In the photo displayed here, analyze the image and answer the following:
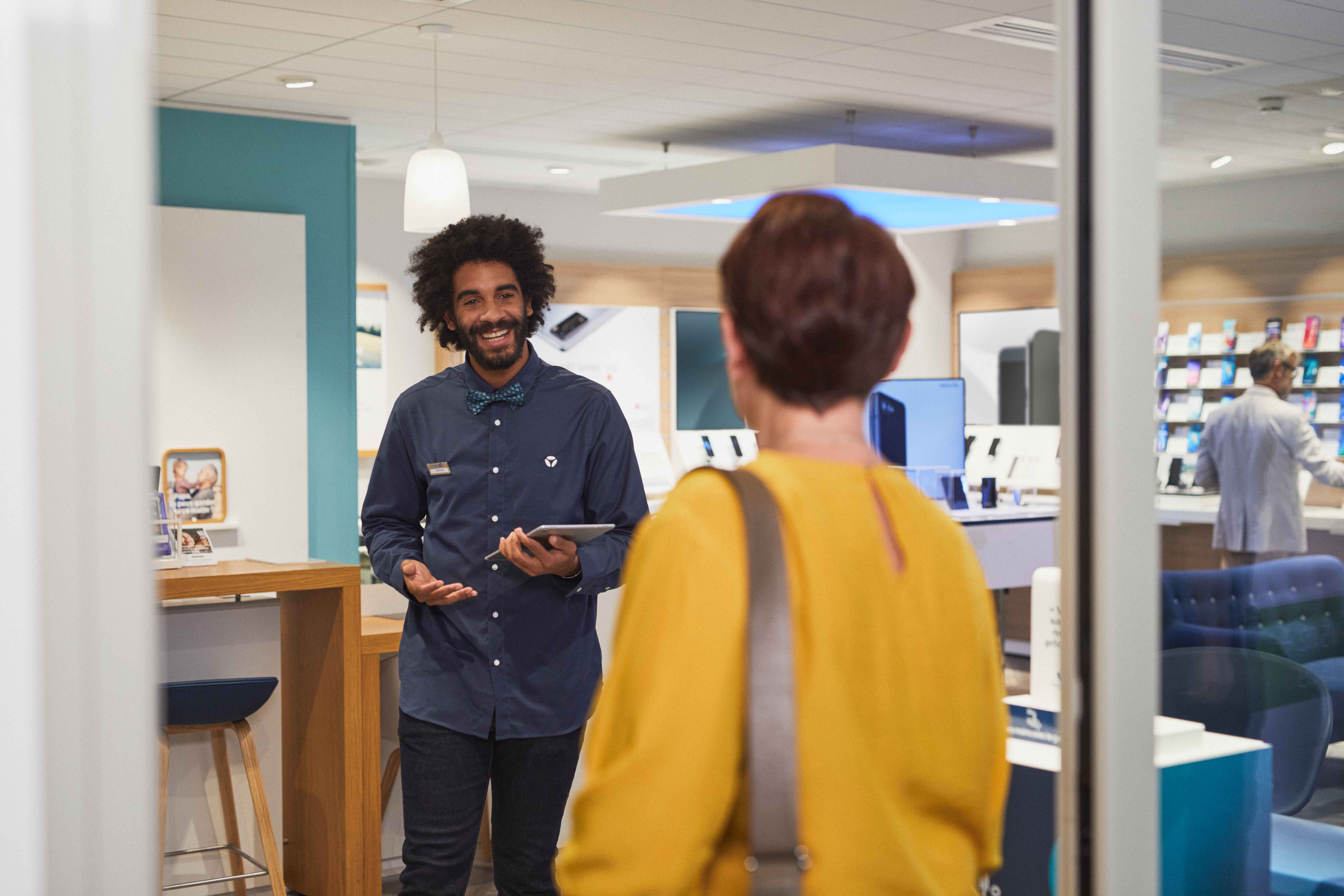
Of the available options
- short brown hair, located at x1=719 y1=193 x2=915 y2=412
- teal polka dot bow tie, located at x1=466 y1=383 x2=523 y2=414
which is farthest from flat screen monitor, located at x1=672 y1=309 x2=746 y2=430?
short brown hair, located at x1=719 y1=193 x2=915 y2=412

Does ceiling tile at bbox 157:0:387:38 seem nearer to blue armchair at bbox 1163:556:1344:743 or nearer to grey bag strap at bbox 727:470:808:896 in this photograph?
blue armchair at bbox 1163:556:1344:743

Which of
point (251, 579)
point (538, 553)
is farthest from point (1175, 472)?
point (251, 579)

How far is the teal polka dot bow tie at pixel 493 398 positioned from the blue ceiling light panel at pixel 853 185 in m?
3.82

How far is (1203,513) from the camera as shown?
1918 mm

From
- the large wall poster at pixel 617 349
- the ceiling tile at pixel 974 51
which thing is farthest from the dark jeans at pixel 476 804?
the large wall poster at pixel 617 349

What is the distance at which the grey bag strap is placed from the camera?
A: 40.5 inches

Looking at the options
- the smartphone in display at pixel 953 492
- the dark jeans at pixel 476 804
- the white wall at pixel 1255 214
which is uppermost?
the white wall at pixel 1255 214

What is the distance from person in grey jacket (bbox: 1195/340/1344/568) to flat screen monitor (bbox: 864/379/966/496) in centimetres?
511

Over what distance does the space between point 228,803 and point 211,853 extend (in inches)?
7.4

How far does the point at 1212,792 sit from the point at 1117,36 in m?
1.16

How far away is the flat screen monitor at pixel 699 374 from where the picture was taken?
33.1 ft

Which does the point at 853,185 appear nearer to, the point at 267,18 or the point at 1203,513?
the point at 267,18

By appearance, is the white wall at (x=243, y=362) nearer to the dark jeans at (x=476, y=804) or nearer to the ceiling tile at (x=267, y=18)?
the ceiling tile at (x=267, y=18)

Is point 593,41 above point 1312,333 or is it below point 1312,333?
above
